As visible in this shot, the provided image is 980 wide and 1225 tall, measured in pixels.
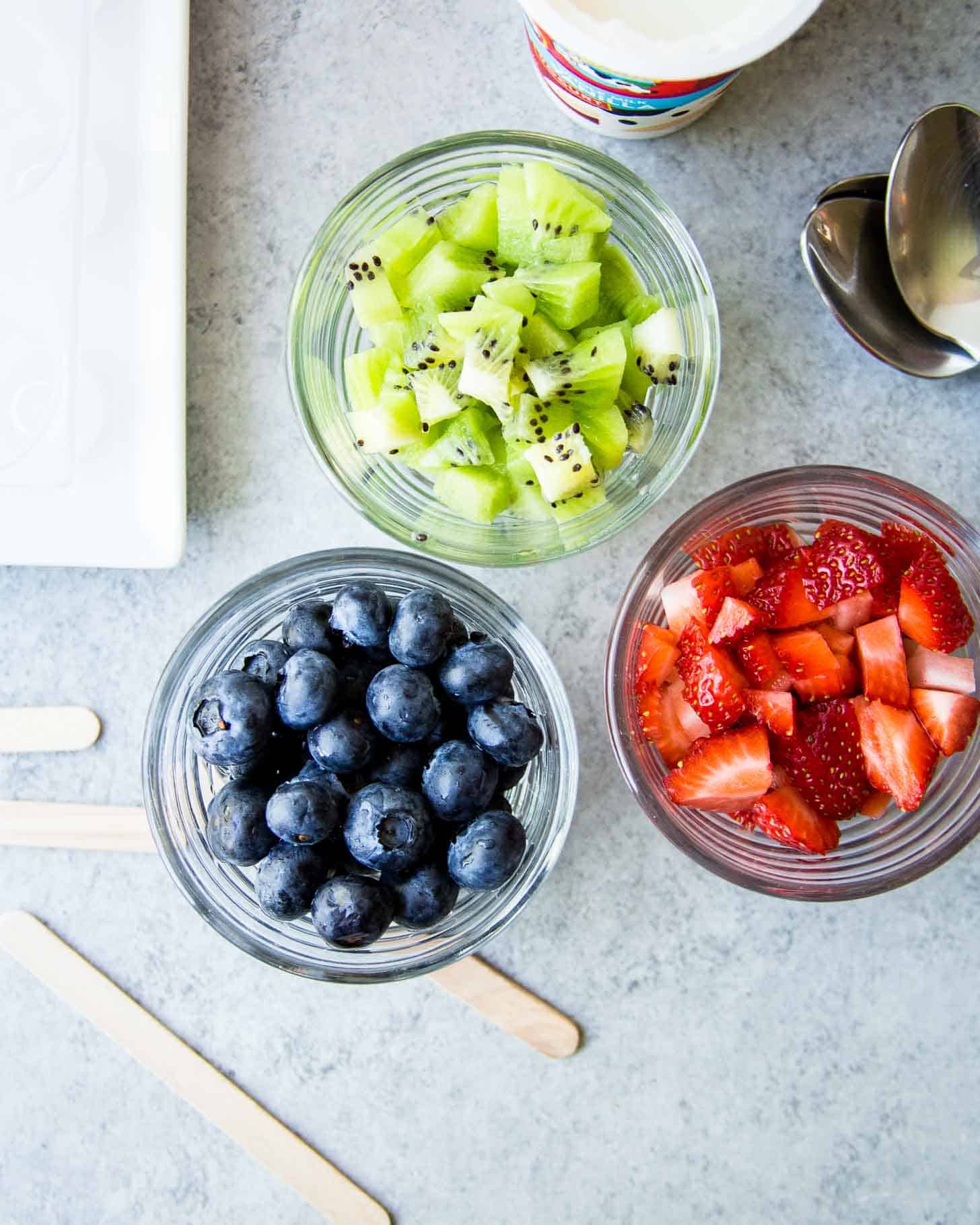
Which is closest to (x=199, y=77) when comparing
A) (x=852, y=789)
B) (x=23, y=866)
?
(x=23, y=866)

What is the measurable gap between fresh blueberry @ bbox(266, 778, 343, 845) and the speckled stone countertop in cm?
39

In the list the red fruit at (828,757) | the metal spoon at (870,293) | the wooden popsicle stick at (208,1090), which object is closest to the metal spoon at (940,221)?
the metal spoon at (870,293)

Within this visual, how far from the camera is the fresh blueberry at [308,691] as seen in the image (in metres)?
0.97

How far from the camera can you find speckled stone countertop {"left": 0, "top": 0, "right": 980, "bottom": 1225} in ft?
4.09

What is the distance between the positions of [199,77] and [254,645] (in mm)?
736

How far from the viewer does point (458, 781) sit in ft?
3.20

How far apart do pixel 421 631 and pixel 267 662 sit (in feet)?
0.56

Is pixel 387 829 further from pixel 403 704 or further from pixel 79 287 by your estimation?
pixel 79 287

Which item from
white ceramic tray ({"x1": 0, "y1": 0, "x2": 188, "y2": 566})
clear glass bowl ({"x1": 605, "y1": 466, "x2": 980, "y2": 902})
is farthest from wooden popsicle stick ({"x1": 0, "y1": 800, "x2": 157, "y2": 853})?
clear glass bowl ({"x1": 605, "y1": 466, "x2": 980, "y2": 902})

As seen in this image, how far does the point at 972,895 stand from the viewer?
1257 mm

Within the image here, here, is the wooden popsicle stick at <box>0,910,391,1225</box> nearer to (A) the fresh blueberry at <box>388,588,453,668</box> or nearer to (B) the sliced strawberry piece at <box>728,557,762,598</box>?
(A) the fresh blueberry at <box>388,588,453,668</box>

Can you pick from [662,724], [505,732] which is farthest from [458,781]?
[662,724]

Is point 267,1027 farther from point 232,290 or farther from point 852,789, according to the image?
point 232,290

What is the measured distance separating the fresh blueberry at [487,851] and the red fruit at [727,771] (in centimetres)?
19
